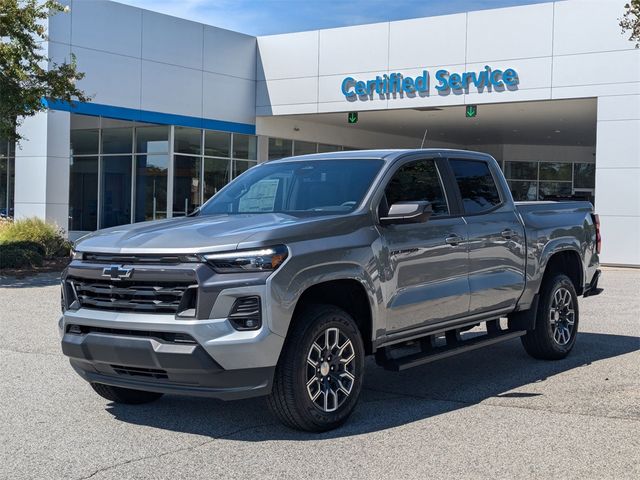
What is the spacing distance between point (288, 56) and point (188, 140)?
465 centimetres

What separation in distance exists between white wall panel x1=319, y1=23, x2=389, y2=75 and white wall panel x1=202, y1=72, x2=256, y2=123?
324 cm

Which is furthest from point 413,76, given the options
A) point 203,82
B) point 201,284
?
point 201,284

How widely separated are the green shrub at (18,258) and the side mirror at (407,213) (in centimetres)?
1421

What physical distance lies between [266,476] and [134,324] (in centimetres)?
139

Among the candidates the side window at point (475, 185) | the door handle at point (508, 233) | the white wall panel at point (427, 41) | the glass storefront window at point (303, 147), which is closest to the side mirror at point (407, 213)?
the side window at point (475, 185)

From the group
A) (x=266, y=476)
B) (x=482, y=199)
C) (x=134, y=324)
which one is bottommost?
(x=266, y=476)

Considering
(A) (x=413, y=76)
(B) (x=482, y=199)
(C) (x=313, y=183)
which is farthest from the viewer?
(A) (x=413, y=76)

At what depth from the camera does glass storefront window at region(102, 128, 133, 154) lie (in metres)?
28.2

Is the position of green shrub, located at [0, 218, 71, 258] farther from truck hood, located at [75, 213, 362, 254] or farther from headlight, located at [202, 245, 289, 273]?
headlight, located at [202, 245, 289, 273]

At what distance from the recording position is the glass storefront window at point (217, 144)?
29.1 m

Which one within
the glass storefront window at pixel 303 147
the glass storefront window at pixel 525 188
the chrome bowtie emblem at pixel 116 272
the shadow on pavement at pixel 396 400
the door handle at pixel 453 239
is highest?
the glass storefront window at pixel 303 147

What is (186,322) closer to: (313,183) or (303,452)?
(303,452)

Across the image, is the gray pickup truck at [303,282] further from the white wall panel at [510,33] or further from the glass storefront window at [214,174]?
the glass storefront window at [214,174]

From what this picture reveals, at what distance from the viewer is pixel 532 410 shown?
21.0ft
